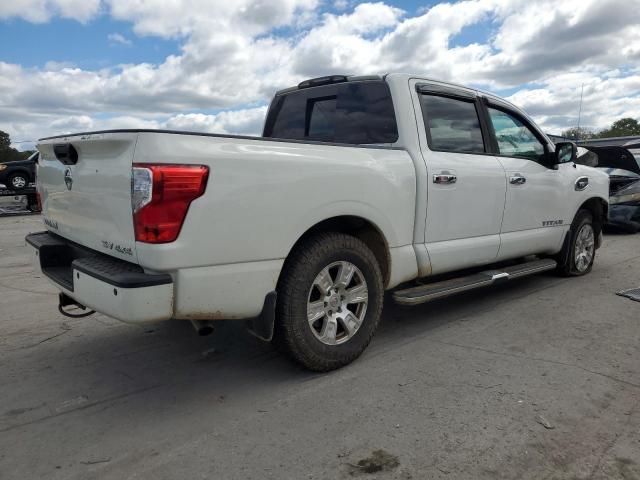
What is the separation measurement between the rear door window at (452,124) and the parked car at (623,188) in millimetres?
5881

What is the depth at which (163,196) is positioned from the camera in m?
2.52

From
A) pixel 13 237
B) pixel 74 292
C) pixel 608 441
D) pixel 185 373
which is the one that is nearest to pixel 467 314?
pixel 608 441

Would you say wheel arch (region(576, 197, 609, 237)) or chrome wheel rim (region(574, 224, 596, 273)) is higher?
wheel arch (region(576, 197, 609, 237))

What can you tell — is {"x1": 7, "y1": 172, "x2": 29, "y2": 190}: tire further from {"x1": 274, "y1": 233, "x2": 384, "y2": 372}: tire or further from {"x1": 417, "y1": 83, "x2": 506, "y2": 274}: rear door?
{"x1": 274, "y1": 233, "x2": 384, "y2": 372}: tire

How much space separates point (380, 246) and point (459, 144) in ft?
4.04

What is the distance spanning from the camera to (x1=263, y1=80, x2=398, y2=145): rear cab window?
395cm

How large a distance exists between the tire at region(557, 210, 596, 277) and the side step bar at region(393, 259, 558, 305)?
2.77 ft

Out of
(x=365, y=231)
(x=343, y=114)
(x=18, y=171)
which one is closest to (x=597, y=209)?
(x=343, y=114)

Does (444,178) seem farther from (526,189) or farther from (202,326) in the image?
(202,326)

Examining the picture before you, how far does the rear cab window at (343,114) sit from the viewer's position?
395 centimetres

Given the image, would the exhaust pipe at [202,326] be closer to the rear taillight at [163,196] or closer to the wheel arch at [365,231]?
the rear taillight at [163,196]

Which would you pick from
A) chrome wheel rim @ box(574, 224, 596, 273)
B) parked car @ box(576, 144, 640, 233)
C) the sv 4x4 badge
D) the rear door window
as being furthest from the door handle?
parked car @ box(576, 144, 640, 233)

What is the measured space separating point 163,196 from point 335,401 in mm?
1485

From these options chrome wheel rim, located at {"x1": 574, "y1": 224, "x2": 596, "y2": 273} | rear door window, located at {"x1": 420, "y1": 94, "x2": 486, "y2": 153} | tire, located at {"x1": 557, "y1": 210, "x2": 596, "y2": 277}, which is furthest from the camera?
chrome wheel rim, located at {"x1": 574, "y1": 224, "x2": 596, "y2": 273}
